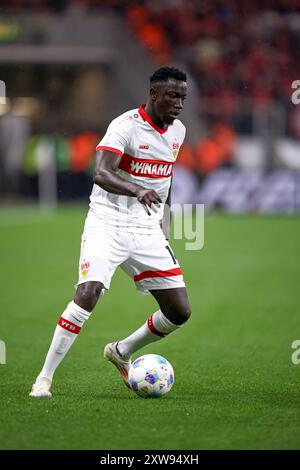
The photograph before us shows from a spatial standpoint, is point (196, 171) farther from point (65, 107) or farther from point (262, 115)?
point (65, 107)

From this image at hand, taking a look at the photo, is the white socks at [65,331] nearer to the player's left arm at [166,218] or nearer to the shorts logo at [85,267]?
the shorts logo at [85,267]

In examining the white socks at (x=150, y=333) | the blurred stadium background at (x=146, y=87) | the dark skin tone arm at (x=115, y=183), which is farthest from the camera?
the blurred stadium background at (x=146, y=87)

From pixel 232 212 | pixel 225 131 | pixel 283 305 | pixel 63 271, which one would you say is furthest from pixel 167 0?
pixel 283 305

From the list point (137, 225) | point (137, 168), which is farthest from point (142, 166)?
point (137, 225)

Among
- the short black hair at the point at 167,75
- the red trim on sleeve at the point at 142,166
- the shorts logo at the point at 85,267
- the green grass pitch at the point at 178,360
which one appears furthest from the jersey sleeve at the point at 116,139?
the green grass pitch at the point at 178,360

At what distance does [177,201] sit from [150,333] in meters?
17.6

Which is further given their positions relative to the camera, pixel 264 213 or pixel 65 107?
pixel 65 107

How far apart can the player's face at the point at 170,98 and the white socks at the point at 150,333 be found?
4.76 feet

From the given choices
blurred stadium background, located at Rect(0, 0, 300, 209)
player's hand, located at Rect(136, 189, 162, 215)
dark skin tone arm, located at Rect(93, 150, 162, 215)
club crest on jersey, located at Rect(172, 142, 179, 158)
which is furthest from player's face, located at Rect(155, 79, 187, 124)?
blurred stadium background, located at Rect(0, 0, 300, 209)

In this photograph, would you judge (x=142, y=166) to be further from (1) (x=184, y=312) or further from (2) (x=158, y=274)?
(1) (x=184, y=312)

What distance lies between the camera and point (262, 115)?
79.7ft

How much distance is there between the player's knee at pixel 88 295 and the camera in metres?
6.07

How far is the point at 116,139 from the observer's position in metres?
6.21

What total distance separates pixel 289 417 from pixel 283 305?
211 inches
